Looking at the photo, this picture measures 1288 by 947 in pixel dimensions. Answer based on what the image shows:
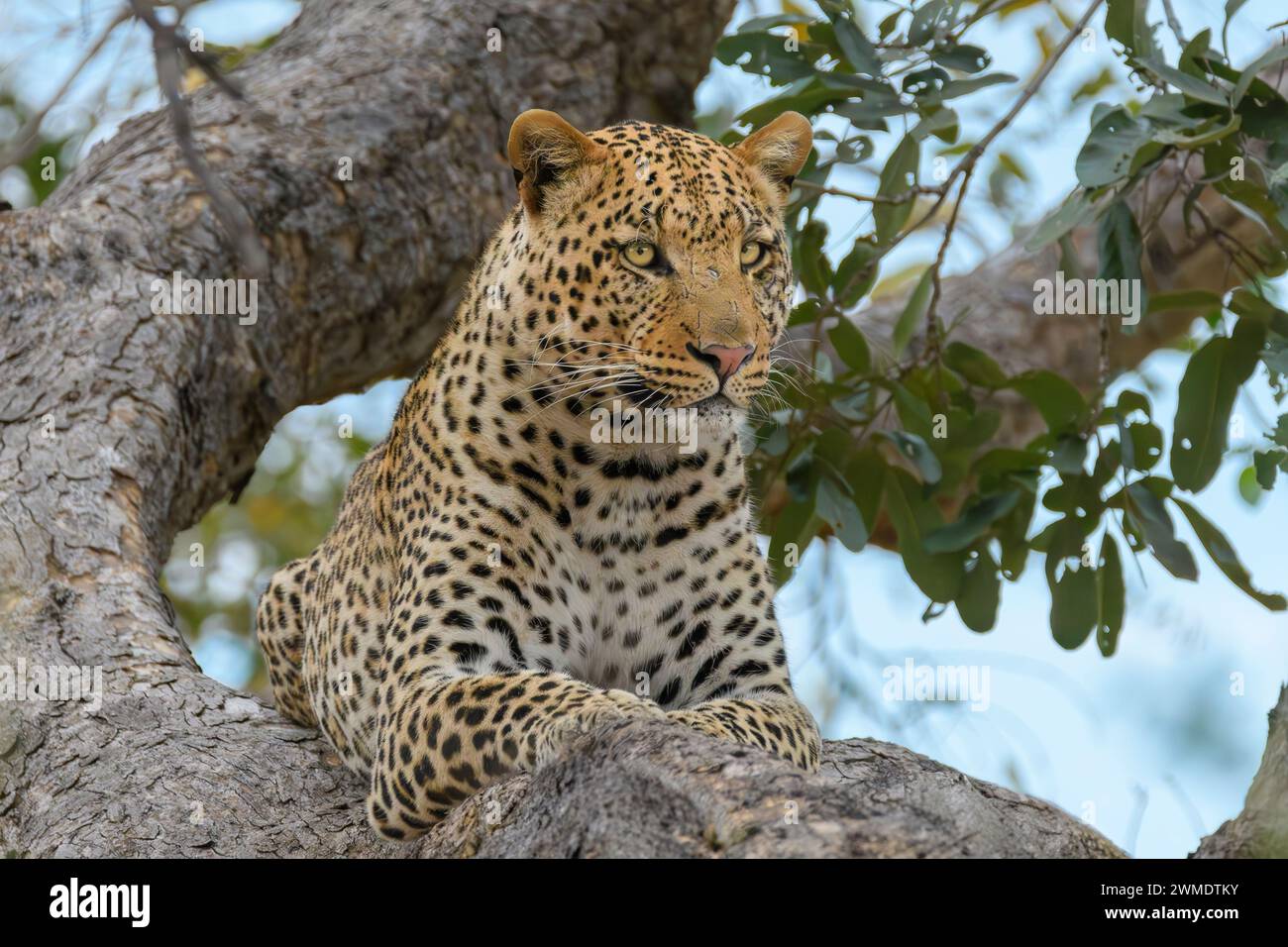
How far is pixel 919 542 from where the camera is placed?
9008 mm

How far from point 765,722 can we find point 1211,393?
353cm

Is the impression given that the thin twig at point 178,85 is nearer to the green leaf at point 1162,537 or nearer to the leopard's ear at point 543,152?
the leopard's ear at point 543,152

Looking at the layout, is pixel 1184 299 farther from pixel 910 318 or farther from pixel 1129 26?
pixel 1129 26

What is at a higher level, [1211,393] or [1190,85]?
[1190,85]

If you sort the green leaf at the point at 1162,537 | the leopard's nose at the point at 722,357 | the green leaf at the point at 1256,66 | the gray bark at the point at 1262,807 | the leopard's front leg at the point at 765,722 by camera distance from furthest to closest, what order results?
1. the green leaf at the point at 1162,537
2. the green leaf at the point at 1256,66
3. the leopard's nose at the point at 722,357
4. the leopard's front leg at the point at 765,722
5. the gray bark at the point at 1262,807

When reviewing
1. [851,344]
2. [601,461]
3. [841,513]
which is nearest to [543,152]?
[601,461]

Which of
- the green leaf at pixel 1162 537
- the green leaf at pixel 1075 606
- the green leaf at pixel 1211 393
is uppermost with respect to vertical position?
the green leaf at pixel 1211 393

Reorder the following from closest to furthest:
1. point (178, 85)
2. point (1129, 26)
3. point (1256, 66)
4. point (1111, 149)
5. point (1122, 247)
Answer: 1. point (178, 85)
2. point (1256, 66)
3. point (1111, 149)
4. point (1129, 26)
5. point (1122, 247)

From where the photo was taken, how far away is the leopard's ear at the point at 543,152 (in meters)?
6.48

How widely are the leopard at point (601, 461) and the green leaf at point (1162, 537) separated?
2.50m

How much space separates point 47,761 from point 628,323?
3.09 m

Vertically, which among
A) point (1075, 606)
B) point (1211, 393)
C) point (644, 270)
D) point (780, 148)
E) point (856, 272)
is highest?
point (780, 148)

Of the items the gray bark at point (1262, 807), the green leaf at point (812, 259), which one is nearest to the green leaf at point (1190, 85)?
the green leaf at point (812, 259)

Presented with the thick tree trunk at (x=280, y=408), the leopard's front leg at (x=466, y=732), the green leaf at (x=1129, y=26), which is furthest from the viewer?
the green leaf at (x=1129, y=26)
